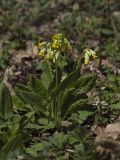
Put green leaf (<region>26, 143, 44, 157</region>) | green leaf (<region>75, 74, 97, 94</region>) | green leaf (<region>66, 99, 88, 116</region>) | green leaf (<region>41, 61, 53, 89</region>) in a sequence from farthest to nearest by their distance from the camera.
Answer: green leaf (<region>41, 61, 53, 89</region>)
green leaf (<region>75, 74, 97, 94</region>)
green leaf (<region>66, 99, 88, 116</region>)
green leaf (<region>26, 143, 44, 157</region>)

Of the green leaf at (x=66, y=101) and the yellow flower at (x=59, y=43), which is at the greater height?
the yellow flower at (x=59, y=43)

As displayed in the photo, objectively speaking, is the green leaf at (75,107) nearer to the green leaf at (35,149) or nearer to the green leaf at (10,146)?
the green leaf at (35,149)

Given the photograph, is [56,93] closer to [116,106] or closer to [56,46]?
[56,46]

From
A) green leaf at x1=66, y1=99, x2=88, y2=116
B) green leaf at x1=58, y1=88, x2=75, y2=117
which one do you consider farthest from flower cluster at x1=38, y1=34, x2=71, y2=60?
green leaf at x1=66, y1=99, x2=88, y2=116

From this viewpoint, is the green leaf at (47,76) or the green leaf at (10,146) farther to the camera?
the green leaf at (47,76)

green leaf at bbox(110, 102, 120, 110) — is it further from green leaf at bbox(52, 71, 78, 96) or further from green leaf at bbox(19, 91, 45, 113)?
green leaf at bbox(19, 91, 45, 113)

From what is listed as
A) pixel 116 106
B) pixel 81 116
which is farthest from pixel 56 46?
pixel 116 106

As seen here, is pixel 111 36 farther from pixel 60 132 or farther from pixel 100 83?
pixel 60 132

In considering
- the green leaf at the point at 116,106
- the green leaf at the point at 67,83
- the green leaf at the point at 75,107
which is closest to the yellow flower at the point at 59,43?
the green leaf at the point at 67,83

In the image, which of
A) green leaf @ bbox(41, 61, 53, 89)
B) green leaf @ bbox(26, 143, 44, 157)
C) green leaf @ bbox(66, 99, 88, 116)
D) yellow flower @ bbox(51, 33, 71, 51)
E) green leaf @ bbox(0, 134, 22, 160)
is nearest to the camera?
green leaf @ bbox(0, 134, 22, 160)
